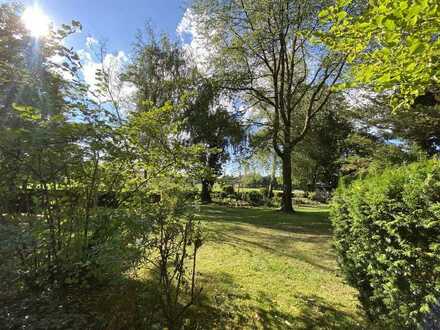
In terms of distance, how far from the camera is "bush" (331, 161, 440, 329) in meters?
2.10

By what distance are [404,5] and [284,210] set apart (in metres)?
13.0

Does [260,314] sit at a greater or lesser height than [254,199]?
lesser

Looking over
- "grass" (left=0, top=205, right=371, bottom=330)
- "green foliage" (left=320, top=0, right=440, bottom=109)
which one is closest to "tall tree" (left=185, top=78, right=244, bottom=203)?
"grass" (left=0, top=205, right=371, bottom=330)

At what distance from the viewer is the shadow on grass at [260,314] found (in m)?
3.25

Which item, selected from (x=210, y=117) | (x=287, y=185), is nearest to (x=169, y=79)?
(x=210, y=117)

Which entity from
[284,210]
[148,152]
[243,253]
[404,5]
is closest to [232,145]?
[284,210]

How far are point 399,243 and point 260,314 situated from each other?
195 centimetres

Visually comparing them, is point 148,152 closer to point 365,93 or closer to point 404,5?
point 404,5

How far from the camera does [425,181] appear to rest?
6.81 feet

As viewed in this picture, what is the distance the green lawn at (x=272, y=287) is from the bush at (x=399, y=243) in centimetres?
65

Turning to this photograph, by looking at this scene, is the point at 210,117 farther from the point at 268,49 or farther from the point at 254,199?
the point at 254,199

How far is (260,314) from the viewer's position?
3.48 metres

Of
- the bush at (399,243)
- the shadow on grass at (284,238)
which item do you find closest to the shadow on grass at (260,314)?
the bush at (399,243)

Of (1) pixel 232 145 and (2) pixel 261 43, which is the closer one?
(2) pixel 261 43
